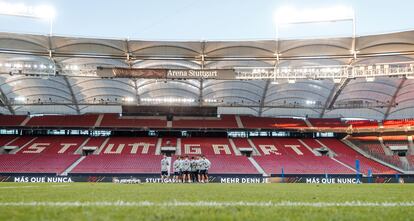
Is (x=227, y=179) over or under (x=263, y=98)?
under

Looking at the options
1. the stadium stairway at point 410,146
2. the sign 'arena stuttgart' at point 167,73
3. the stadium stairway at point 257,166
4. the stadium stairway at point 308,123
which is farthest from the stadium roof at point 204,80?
the stadium stairway at point 257,166

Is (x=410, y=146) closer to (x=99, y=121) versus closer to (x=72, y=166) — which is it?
(x=99, y=121)

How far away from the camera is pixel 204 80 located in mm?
40500

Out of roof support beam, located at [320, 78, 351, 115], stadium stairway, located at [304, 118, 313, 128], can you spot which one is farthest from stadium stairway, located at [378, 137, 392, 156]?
stadium stairway, located at [304, 118, 313, 128]

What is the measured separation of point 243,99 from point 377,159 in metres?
15.9

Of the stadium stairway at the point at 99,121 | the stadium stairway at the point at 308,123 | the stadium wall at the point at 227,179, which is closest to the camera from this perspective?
the stadium wall at the point at 227,179

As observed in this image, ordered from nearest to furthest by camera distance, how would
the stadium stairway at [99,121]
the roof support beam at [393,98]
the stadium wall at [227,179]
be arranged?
the stadium wall at [227,179], the roof support beam at [393,98], the stadium stairway at [99,121]

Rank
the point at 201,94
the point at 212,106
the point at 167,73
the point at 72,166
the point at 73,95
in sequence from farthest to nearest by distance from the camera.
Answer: the point at 212,106
the point at 201,94
the point at 73,95
the point at 72,166
the point at 167,73

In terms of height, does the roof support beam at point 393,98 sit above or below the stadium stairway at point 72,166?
above

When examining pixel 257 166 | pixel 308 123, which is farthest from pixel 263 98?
pixel 257 166

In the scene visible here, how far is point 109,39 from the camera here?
109 feet

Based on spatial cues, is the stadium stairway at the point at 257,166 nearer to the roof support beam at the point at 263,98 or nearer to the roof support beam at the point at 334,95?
the roof support beam at the point at 263,98

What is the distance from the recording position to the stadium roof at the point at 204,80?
33.6 metres

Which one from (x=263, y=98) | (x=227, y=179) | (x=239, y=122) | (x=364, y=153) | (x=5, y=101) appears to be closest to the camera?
(x=227, y=179)
